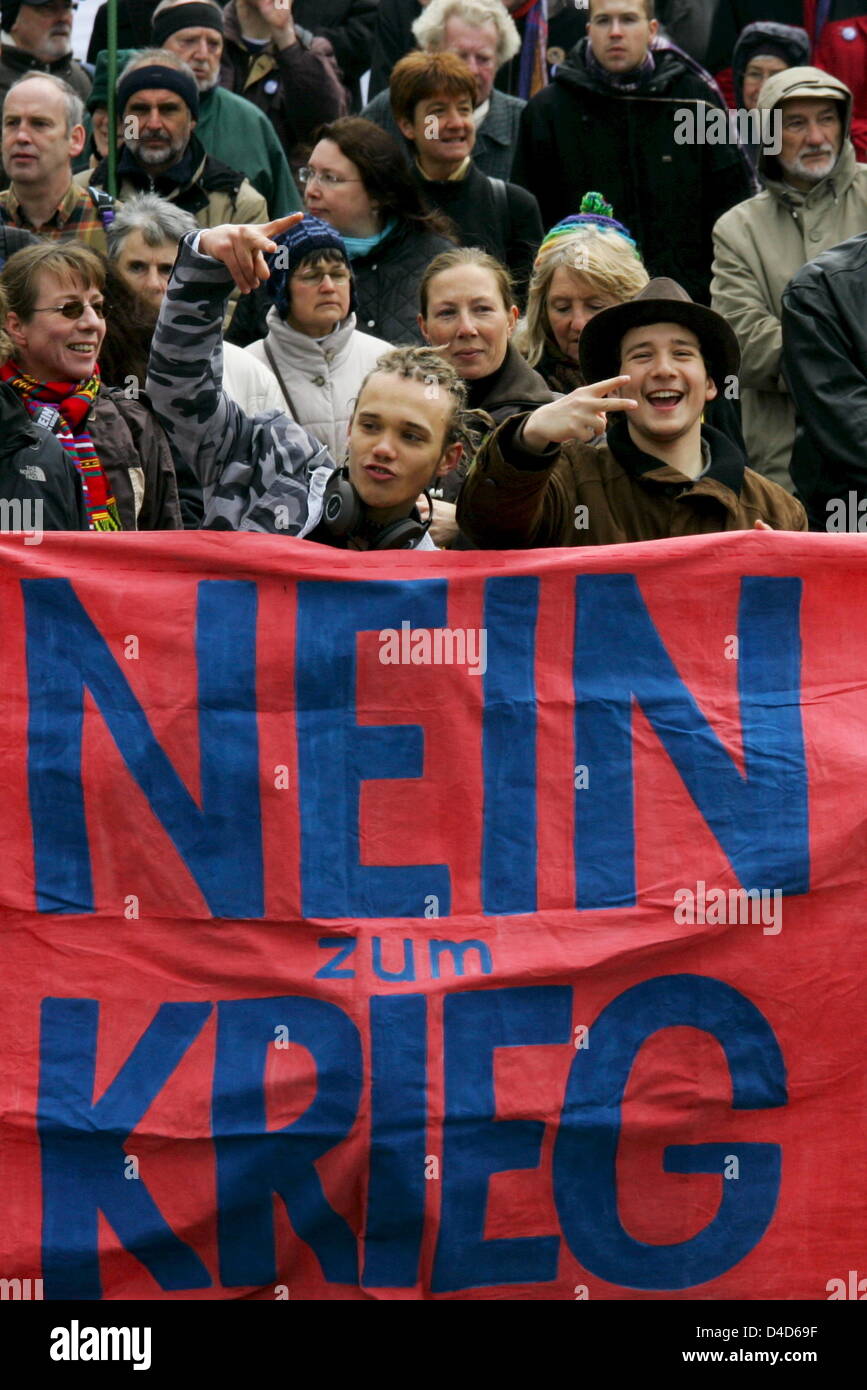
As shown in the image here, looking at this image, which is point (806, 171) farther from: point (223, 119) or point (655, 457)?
point (655, 457)

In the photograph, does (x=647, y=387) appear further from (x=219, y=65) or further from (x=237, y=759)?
(x=219, y=65)

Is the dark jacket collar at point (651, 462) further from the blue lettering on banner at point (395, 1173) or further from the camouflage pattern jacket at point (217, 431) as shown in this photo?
the blue lettering on banner at point (395, 1173)

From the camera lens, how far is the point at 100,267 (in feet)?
18.2

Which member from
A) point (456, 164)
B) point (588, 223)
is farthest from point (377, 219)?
point (588, 223)

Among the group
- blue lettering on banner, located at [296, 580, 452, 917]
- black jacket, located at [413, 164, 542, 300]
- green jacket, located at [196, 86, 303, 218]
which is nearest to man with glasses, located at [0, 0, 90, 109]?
green jacket, located at [196, 86, 303, 218]

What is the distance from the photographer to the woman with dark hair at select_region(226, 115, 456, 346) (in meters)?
7.08

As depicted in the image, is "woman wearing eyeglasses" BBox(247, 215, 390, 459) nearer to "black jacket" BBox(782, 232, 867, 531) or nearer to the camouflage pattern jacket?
the camouflage pattern jacket

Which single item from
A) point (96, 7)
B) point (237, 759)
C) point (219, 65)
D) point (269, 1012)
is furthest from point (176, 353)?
point (96, 7)

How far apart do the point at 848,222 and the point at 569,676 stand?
133 inches

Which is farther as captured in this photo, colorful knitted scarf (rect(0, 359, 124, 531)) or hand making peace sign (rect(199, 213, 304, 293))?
colorful knitted scarf (rect(0, 359, 124, 531))

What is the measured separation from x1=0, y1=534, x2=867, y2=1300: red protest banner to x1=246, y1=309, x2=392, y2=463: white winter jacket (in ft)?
5.61

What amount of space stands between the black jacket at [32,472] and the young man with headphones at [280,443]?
27 centimetres

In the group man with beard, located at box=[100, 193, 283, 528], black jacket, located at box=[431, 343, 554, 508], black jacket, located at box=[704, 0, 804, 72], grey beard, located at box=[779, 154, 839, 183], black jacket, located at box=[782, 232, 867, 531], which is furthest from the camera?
black jacket, located at box=[704, 0, 804, 72]

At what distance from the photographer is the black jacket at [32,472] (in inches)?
199
